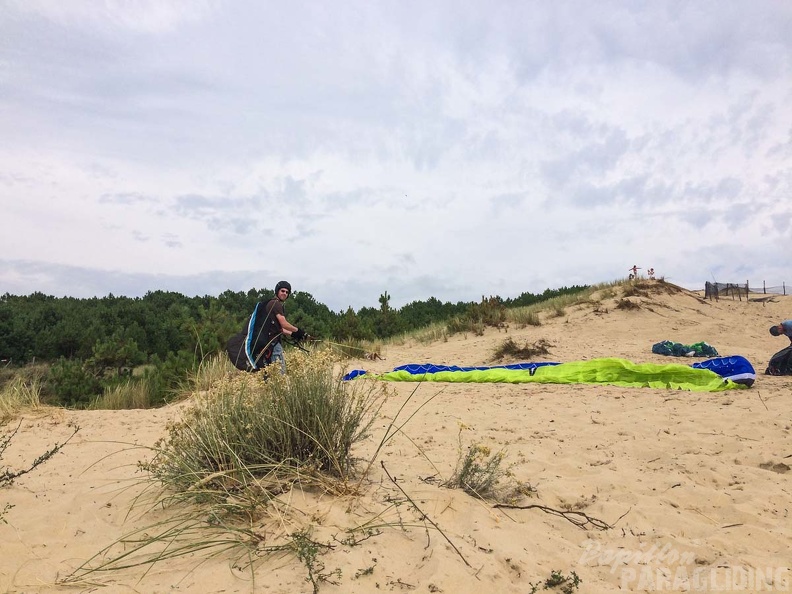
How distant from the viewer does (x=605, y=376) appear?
8391 mm

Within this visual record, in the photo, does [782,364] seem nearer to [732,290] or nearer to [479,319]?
[479,319]

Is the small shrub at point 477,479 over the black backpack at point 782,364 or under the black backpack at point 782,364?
under

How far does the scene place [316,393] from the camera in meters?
3.63

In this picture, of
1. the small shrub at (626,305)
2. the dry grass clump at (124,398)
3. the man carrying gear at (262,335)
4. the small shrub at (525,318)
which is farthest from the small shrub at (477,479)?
the small shrub at (626,305)

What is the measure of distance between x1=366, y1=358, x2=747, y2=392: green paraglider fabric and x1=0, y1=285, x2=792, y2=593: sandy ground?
0.84 meters

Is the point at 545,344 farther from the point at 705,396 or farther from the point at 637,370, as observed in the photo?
the point at 705,396

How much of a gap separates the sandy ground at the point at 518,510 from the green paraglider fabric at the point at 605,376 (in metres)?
0.84

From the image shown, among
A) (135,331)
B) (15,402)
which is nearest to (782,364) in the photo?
(15,402)

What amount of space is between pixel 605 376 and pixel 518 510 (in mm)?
5632

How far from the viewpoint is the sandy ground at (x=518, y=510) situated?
2566 mm

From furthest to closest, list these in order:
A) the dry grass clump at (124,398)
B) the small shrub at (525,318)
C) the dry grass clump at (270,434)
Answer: the small shrub at (525,318)
the dry grass clump at (124,398)
the dry grass clump at (270,434)

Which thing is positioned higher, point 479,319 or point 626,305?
point 626,305

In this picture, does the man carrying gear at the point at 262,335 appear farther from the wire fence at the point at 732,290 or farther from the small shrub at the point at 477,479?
the wire fence at the point at 732,290

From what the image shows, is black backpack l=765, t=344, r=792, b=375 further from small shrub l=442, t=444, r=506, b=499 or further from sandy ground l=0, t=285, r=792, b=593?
small shrub l=442, t=444, r=506, b=499
